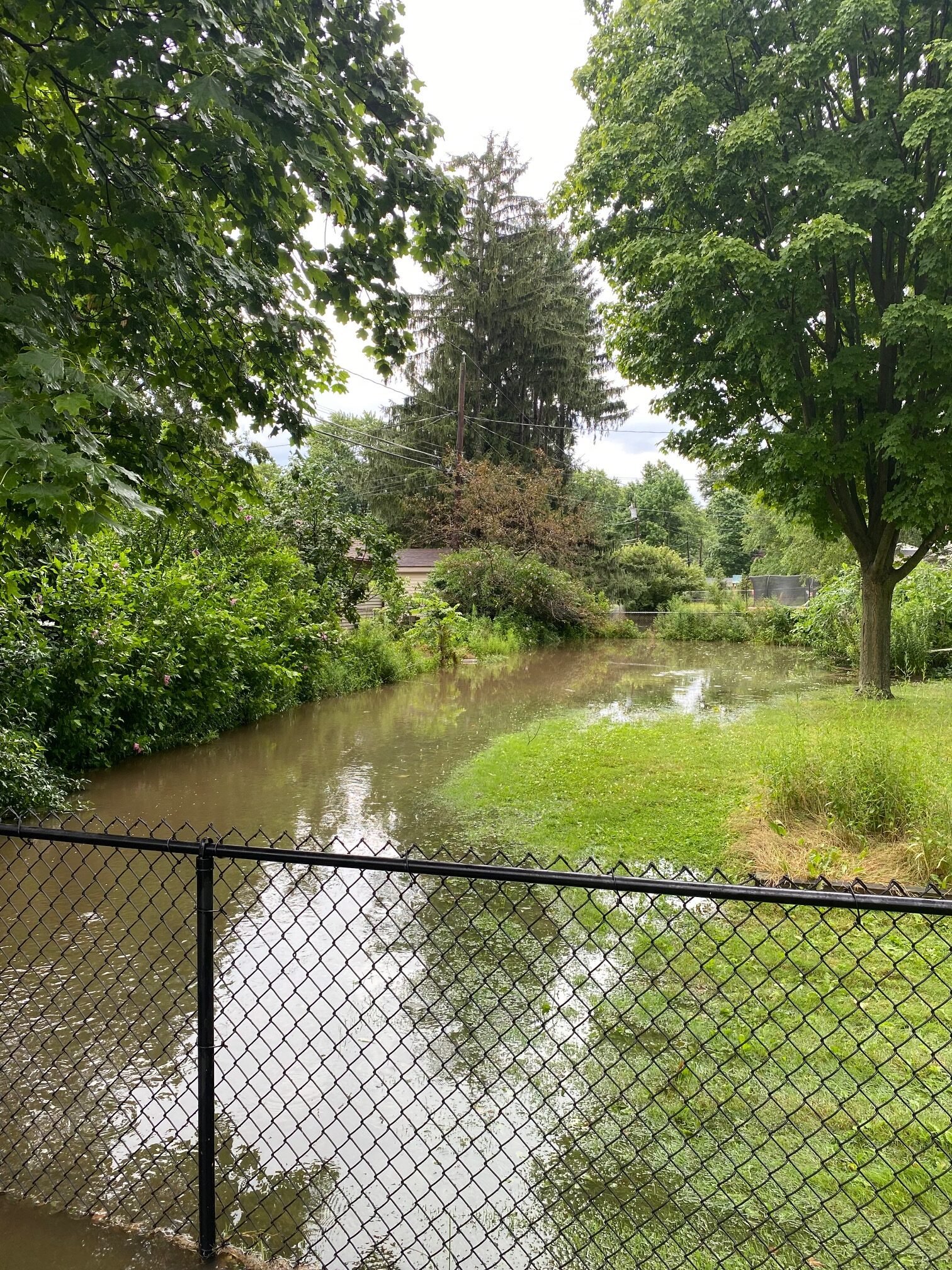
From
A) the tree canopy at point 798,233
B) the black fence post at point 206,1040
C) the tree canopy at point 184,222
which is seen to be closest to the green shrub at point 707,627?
the tree canopy at point 798,233

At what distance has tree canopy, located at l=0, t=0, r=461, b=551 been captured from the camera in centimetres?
227

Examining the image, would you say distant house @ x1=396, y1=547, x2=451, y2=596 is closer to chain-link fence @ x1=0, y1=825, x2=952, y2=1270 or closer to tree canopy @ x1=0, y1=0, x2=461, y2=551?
tree canopy @ x1=0, y1=0, x2=461, y2=551

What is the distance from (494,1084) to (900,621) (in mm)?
13533

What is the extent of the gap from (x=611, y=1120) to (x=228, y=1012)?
6.07 ft

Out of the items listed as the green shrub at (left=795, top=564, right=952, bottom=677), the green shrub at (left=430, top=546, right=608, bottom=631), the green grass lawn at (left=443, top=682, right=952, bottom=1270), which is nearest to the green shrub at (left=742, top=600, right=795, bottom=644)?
the green shrub at (left=795, top=564, right=952, bottom=677)

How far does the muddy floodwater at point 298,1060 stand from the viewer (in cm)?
241

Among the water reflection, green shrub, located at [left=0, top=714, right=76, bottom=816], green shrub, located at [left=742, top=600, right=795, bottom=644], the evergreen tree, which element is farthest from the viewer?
the evergreen tree

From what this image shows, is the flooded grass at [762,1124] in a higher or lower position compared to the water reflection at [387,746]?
lower

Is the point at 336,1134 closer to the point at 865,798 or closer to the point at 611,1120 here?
the point at 611,1120

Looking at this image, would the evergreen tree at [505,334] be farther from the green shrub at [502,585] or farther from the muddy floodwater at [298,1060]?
the muddy floodwater at [298,1060]

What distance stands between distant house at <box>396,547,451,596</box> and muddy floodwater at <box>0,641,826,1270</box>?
64.6 ft

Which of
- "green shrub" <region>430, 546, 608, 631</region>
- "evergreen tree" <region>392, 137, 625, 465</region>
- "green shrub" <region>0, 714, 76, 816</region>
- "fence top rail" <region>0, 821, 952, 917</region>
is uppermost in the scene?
"evergreen tree" <region>392, 137, 625, 465</region>

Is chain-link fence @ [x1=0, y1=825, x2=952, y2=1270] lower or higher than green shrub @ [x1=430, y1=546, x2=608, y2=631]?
lower

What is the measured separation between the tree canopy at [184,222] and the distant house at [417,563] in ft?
68.8
